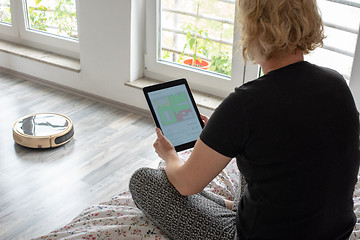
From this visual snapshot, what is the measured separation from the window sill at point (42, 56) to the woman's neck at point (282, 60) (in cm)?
231

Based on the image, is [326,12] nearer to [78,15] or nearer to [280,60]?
[280,60]

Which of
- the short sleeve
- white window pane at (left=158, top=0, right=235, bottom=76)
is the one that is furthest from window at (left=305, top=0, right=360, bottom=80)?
the short sleeve

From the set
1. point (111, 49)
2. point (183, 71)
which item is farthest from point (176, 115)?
point (111, 49)

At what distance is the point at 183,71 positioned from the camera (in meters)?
2.94

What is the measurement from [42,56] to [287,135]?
278 centimetres

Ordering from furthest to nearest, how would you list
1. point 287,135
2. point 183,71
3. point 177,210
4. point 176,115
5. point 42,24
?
point 42,24 → point 183,71 → point 176,115 → point 177,210 → point 287,135

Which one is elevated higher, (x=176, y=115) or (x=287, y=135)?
(x=287, y=135)

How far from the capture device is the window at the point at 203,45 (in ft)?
7.95

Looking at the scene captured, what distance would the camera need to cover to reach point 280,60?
3.76 ft

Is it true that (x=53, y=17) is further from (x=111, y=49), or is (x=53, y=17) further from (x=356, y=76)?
(x=356, y=76)

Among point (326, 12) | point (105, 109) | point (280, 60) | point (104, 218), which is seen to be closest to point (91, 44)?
point (105, 109)

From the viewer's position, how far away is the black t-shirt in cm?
106

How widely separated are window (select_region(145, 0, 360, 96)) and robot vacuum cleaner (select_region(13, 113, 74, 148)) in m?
0.69

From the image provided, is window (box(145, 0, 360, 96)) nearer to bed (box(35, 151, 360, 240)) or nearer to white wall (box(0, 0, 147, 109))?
white wall (box(0, 0, 147, 109))
